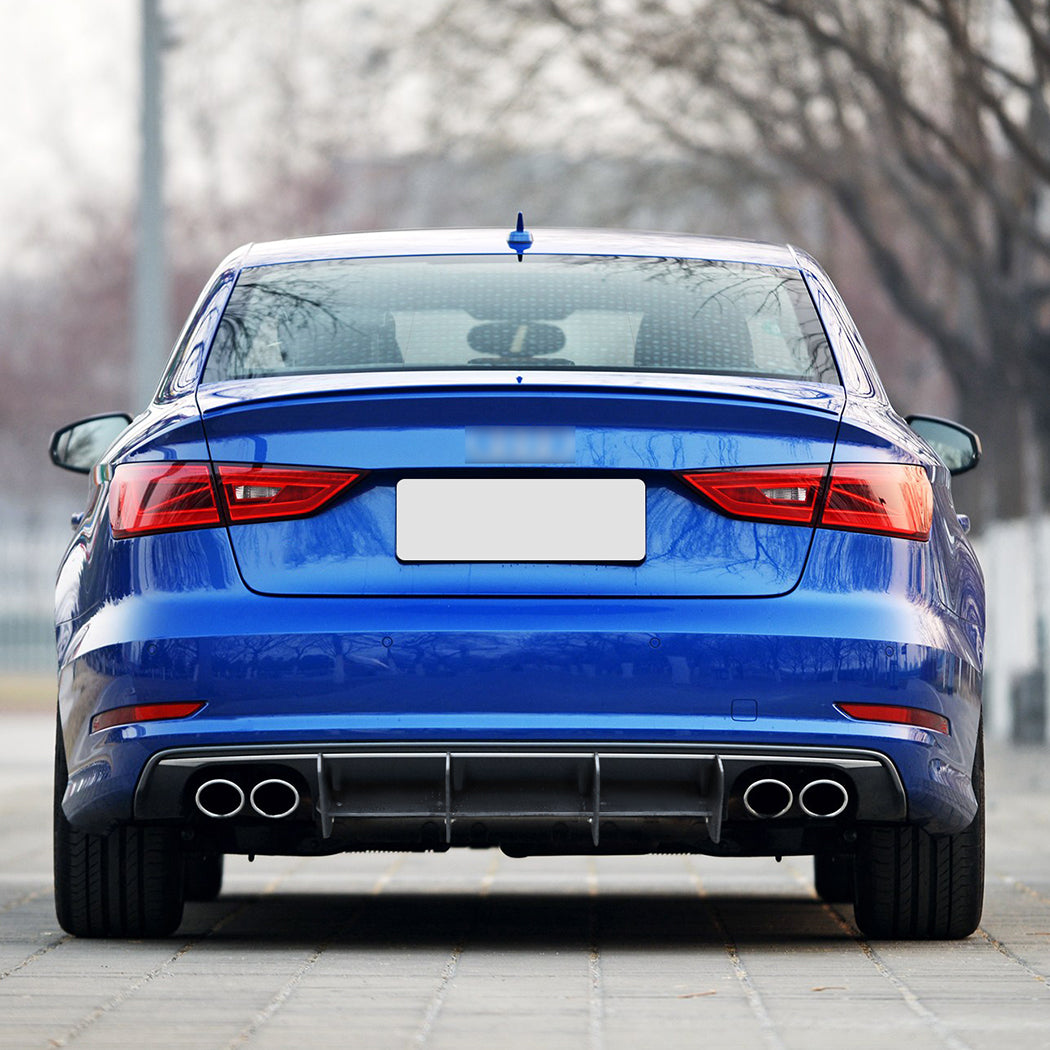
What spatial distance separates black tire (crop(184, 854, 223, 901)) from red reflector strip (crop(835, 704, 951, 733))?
8.15 feet

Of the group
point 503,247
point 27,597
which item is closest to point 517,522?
point 503,247

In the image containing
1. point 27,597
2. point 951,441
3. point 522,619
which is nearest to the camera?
point 522,619

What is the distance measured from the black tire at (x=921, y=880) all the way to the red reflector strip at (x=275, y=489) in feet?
5.03

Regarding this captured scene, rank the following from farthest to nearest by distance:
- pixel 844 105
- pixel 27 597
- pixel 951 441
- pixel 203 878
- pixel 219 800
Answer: pixel 27 597
pixel 844 105
pixel 203 878
pixel 951 441
pixel 219 800

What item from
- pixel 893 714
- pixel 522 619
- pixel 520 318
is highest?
pixel 520 318

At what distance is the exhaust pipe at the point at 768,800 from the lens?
5.45 metres

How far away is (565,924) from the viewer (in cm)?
674

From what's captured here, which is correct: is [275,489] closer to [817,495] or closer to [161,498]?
[161,498]

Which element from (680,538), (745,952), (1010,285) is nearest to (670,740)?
(680,538)

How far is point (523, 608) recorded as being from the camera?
17.4 ft

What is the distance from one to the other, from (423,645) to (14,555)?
27.2 meters

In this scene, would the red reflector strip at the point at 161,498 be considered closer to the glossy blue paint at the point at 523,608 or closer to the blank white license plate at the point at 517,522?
the glossy blue paint at the point at 523,608

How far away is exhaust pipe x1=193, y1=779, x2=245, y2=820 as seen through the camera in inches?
216

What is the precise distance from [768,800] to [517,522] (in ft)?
2.68
